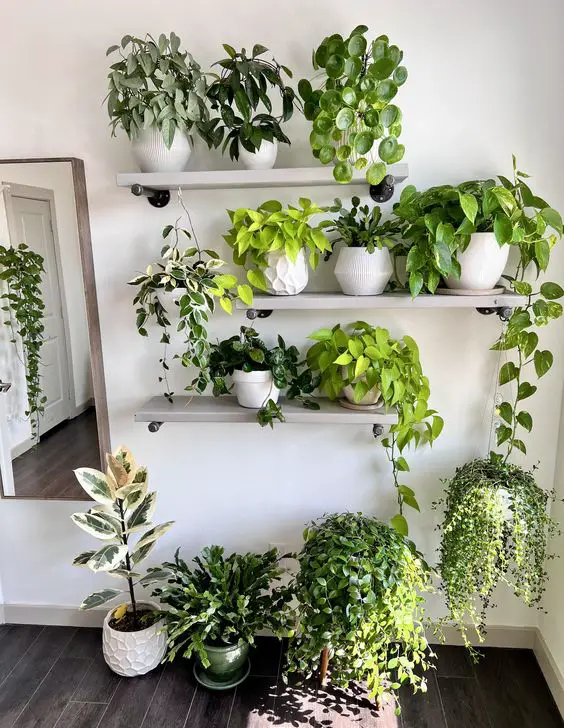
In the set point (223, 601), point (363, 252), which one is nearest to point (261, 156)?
point (363, 252)

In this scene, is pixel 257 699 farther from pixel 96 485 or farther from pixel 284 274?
pixel 284 274

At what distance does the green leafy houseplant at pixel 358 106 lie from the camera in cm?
157

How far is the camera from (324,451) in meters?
2.03

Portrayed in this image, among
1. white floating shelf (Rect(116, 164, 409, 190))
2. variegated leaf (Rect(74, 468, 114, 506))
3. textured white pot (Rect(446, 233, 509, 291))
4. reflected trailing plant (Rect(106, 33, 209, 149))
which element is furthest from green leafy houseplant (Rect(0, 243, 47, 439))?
textured white pot (Rect(446, 233, 509, 291))

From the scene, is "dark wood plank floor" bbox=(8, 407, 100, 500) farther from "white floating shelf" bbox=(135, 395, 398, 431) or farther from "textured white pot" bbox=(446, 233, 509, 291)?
"textured white pot" bbox=(446, 233, 509, 291)

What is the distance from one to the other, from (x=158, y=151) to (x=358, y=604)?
56.1 inches

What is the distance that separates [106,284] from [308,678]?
1493 mm

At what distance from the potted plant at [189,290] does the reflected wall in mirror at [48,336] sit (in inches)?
10.7

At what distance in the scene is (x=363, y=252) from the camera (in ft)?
5.56

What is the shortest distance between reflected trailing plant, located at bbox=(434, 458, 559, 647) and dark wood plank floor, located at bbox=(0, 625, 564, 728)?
26 centimetres

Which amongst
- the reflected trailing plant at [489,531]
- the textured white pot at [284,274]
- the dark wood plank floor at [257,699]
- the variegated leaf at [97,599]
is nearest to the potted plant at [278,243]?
the textured white pot at [284,274]

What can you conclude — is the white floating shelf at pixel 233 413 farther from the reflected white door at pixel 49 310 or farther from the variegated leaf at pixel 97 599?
the variegated leaf at pixel 97 599

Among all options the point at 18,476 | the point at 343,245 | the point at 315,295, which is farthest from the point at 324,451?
the point at 18,476

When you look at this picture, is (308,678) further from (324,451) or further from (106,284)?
(106,284)
